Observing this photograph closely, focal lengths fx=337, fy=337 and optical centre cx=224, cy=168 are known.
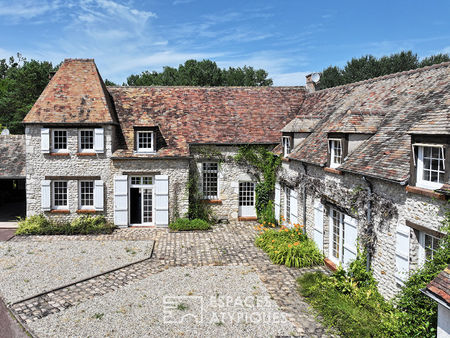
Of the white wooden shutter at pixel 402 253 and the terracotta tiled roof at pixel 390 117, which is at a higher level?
the terracotta tiled roof at pixel 390 117

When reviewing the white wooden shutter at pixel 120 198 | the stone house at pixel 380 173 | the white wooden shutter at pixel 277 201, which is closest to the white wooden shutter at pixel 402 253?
the stone house at pixel 380 173

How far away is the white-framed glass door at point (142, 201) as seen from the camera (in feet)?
58.2

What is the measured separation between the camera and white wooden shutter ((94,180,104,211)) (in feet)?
56.2

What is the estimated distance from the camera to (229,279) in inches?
436

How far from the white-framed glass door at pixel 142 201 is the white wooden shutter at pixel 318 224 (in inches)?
346

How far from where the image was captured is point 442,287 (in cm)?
588

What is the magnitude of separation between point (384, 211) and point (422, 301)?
8.24 ft

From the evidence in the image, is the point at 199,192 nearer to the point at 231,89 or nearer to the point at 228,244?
the point at 228,244

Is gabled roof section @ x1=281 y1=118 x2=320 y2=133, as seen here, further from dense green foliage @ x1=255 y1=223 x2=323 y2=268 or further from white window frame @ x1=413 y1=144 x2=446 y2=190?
white window frame @ x1=413 y1=144 x2=446 y2=190

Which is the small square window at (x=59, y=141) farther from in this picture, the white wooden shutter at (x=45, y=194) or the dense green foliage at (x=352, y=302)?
the dense green foliage at (x=352, y=302)

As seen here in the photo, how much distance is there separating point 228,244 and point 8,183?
17.6 m

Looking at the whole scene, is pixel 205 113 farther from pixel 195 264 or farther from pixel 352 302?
pixel 352 302

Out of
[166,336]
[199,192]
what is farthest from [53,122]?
[166,336]

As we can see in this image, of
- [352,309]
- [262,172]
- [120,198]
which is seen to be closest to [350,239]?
[352,309]
